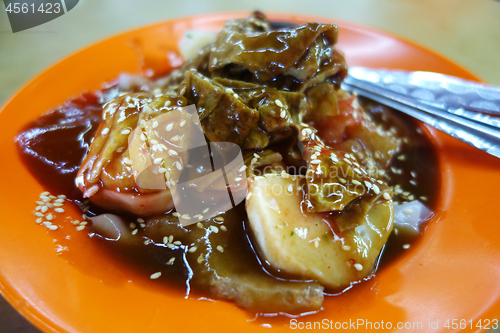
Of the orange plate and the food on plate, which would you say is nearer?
the orange plate

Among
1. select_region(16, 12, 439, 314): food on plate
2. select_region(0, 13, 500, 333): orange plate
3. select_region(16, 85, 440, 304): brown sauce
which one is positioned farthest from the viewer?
select_region(16, 85, 440, 304): brown sauce

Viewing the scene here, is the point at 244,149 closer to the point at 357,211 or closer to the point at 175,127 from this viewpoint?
the point at 175,127

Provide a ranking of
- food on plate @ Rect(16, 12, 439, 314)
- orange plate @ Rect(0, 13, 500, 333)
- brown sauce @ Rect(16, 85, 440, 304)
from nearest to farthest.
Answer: orange plate @ Rect(0, 13, 500, 333) < food on plate @ Rect(16, 12, 439, 314) < brown sauce @ Rect(16, 85, 440, 304)

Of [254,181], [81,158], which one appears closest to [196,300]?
[254,181]

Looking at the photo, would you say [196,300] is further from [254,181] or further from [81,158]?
[81,158]
